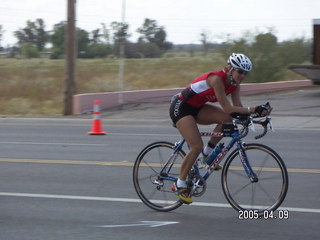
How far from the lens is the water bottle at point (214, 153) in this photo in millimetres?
7391

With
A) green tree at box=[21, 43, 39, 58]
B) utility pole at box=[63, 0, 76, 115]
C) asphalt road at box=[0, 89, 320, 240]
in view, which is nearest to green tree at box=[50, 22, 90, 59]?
green tree at box=[21, 43, 39, 58]

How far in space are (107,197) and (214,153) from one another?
184 centimetres

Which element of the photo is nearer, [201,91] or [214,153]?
[201,91]

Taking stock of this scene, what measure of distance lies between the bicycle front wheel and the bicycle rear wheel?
2.11 ft

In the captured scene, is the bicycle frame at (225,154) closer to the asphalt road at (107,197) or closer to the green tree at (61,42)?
the asphalt road at (107,197)

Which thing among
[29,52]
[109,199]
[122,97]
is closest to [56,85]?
[122,97]

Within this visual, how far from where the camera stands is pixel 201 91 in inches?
286

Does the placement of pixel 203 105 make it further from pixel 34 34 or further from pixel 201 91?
pixel 34 34

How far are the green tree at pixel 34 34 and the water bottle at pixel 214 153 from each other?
110 meters

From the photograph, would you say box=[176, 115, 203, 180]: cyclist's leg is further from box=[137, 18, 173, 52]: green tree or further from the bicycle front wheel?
box=[137, 18, 173, 52]: green tree

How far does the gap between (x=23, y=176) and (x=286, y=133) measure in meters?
8.96

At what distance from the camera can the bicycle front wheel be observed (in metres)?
7.14

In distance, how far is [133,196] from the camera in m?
8.63
